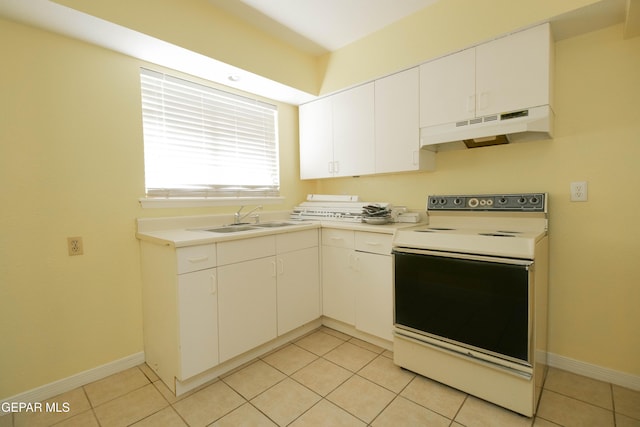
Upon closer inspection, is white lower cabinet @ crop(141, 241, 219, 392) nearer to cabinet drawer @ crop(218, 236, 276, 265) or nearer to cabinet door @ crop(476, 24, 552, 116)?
cabinet drawer @ crop(218, 236, 276, 265)

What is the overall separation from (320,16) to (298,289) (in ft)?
7.11

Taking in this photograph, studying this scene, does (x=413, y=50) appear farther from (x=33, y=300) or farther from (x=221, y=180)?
(x=33, y=300)

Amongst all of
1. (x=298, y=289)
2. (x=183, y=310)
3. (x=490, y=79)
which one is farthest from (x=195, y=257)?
(x=490, y=79)

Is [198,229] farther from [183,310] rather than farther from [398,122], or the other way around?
[398,122]

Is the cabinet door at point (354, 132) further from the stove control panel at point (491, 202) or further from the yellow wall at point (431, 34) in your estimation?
the stove control panel at point (491, 202)

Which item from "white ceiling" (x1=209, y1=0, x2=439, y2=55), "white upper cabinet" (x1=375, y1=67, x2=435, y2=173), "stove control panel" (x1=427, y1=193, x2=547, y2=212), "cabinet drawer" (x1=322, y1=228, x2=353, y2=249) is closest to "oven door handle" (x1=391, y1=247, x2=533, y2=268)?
"cabinet drawer" (x1=322, y1=228, x2=353, y2=249)

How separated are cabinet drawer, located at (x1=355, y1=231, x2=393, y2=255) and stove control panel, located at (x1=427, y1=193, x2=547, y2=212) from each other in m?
0.49

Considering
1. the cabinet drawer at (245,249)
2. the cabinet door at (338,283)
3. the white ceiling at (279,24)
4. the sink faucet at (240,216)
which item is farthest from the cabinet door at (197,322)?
the white ceiling at (279,24)

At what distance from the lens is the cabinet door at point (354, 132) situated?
2.61 meters

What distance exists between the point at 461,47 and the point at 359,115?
0.93 metres

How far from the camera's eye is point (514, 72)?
6.00ft

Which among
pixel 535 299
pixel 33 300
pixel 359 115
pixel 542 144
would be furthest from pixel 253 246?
pixel 542 144

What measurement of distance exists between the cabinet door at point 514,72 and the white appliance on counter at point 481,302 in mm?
599

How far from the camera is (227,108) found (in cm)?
272
